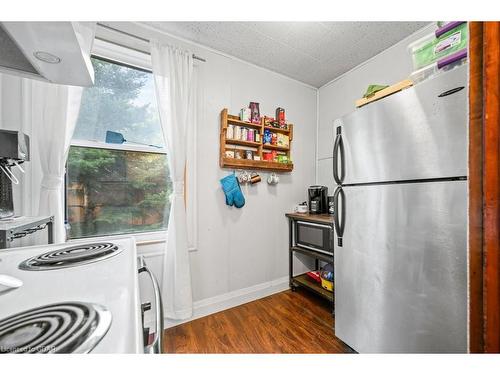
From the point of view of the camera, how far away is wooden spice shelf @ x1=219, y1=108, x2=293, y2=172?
199 cm

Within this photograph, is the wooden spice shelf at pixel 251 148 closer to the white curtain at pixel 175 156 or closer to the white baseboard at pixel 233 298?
the white curtain at pixel 175 156

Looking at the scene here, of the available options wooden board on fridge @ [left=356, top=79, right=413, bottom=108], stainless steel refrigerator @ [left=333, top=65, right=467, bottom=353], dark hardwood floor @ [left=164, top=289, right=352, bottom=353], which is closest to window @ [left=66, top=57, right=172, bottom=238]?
dark hardwood floor @ [left=164, top=289, right=352, bottom=353]

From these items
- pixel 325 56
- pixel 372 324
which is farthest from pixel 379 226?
pixel 325 56

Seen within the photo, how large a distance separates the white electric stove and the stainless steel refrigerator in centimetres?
116

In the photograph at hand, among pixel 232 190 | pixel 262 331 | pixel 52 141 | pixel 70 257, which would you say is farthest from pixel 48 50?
pixel 262 331

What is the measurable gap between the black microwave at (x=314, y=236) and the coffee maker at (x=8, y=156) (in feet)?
7.00

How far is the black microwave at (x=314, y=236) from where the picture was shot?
1915 millimetres

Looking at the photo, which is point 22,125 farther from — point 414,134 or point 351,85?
point 351,85

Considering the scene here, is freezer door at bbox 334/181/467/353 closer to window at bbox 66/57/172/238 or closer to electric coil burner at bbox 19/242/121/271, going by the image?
electric coil burner at bbox 19/242/121/271

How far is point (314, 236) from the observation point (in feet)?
6.84

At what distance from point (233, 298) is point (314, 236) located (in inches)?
40.5
